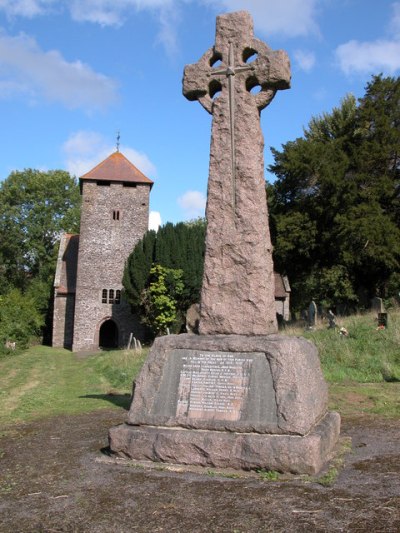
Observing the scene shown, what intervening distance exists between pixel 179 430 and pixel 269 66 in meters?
4.20

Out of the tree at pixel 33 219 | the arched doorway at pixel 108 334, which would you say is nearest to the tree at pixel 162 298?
the arched doorway at pixel 108 334

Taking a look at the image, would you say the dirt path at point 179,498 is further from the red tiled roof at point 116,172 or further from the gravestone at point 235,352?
the red tiled roof at point 116,172

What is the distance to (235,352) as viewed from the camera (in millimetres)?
5562

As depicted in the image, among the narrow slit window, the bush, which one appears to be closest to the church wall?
the bush

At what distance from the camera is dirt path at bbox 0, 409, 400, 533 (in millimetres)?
3766

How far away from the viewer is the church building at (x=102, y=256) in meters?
35.3

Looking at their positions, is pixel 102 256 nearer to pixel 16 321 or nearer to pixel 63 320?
pixel 63 320

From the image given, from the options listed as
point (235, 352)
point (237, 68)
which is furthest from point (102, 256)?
point (235, 352)

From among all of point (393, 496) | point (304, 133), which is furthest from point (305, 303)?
point (393, 496)

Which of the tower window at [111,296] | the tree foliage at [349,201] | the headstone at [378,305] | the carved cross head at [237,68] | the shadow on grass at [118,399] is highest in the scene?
the tree foliage at [349,201]

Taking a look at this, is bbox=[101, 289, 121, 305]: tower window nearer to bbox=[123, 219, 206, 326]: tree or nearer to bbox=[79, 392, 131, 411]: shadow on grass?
bbox=[123, 219, 206, 326]: tree

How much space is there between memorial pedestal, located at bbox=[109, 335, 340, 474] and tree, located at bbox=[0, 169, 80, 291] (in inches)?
1864

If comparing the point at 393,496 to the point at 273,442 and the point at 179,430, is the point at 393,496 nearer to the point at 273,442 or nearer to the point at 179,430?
the point at 273,442

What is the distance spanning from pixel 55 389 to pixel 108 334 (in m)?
27.1
